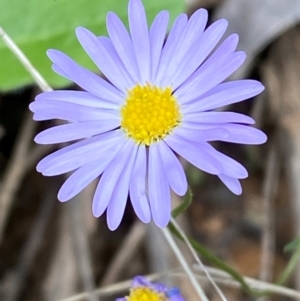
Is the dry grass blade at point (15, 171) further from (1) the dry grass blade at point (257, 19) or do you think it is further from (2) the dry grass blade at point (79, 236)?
(1) the dry grass blade at point (257, 19)

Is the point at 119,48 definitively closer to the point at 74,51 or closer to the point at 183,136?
the point at 183,136

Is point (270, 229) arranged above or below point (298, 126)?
below

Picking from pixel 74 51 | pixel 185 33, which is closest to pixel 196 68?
pixel 185 33

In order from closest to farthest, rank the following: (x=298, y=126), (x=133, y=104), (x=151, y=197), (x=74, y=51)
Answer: (x=151, y=197), (x=133, y=104), (x=74, y=51), (x=298, y=126)

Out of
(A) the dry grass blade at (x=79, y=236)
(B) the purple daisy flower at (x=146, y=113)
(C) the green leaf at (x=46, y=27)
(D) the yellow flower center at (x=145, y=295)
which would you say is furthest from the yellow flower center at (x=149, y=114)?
(A) the dry grass blade at (x=79, y=236)

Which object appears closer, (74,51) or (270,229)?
(74,51)

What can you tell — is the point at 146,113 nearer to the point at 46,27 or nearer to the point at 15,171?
the point at 46,27

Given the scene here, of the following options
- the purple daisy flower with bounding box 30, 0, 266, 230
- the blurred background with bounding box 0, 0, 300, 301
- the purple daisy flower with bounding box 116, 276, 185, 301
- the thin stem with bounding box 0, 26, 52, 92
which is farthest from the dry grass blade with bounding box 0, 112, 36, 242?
the purple daisy flower with bounding box 116, 276, 185, 301

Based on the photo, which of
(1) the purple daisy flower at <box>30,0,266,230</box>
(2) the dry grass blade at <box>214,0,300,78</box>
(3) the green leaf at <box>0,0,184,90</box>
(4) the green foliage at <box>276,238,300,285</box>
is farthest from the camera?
(2) the dry grass blade at <box>214,0,300,78</box>

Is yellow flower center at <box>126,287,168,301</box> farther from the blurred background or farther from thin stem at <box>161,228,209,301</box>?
the blurred background

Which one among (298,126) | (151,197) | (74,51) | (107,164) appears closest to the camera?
(151,197)
